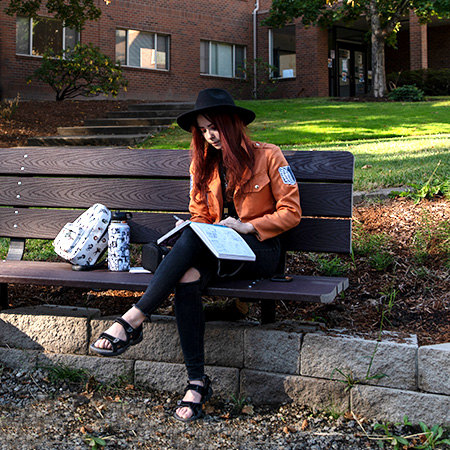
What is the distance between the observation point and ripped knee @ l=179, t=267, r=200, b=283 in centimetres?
319

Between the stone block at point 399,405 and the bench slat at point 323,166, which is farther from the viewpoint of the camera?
the bench slat at point 323,166

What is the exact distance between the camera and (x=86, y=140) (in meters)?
13.5

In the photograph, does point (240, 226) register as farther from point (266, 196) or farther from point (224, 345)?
point (224, 345)

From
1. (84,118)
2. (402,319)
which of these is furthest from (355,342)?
(84,118)

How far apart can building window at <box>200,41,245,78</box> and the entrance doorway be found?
4.43m

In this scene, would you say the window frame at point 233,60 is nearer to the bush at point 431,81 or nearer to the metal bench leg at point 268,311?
the bush at point 431,81

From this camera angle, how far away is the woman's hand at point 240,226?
353cm

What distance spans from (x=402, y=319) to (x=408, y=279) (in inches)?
18.2

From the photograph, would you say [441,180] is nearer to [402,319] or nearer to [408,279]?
[408,279]

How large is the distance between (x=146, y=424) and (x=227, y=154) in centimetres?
153

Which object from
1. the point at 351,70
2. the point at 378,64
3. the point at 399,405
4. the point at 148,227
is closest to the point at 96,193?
the point at 148,227

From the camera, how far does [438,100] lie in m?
20.1

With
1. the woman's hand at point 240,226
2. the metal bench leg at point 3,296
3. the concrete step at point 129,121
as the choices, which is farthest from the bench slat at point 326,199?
the concrete step at point 129,121

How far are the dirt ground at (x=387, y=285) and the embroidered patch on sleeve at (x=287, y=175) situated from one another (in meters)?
0.81
